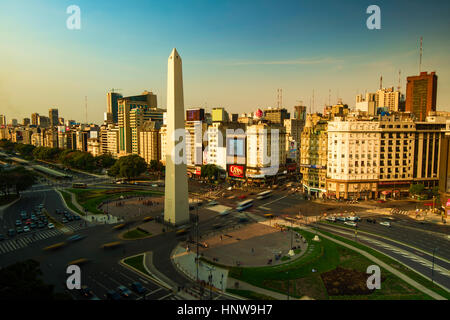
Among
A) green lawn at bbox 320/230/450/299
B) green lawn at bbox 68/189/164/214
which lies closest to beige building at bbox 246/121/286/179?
green lawn at bbox 68/189/164/214

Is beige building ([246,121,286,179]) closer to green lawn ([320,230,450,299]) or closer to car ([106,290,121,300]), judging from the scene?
green lawn ([320,230,450,299])

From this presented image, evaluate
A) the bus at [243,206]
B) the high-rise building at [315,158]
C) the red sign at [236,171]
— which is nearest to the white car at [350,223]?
the high-rise building at [315,158]

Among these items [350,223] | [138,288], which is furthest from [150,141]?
[138,288]

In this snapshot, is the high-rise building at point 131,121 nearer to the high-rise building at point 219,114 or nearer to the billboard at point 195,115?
the billboard at point 195,115

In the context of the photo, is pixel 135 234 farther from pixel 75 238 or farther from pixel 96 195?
pixel 96 195
